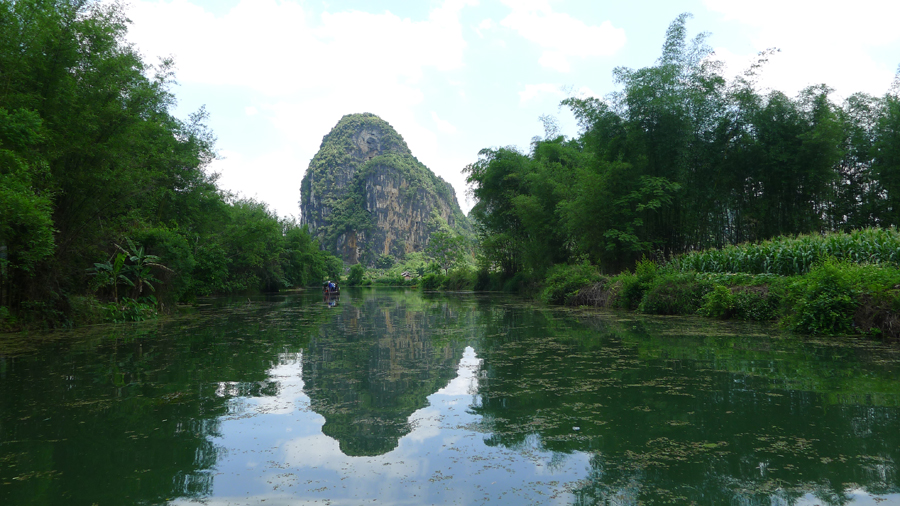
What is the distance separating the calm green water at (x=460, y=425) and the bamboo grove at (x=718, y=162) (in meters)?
8.90

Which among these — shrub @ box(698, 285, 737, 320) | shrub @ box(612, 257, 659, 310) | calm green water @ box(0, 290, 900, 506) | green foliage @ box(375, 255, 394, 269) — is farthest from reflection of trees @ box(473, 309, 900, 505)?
green foliage @ box(375, 255, 394, 269)

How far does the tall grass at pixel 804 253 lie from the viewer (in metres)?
8.96

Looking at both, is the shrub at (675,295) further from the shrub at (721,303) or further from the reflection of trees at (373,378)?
the reflection of trees at (373,378)

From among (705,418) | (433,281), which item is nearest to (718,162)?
(705,418)

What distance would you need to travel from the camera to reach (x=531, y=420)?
3615 millimetres

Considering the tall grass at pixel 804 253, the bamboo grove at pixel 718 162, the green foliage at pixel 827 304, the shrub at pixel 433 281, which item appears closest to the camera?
the green foliage at pixel 827 304

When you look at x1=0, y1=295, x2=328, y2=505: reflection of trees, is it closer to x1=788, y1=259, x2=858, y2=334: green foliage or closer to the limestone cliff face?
x1=788, y1=259, x2=858, y2=334: green foliage

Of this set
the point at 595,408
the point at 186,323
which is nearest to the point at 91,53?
the point at 186,323

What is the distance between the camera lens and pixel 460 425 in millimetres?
3564

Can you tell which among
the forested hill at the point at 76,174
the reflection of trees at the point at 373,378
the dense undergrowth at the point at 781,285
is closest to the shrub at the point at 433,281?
the dense undergrowth at the point at 781,285

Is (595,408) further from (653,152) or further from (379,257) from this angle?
(379,257)

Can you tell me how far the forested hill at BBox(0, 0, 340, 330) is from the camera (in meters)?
7.99

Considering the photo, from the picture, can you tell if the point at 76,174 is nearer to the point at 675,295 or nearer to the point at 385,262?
the point at 675,295

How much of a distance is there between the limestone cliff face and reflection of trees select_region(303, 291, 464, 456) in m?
120
